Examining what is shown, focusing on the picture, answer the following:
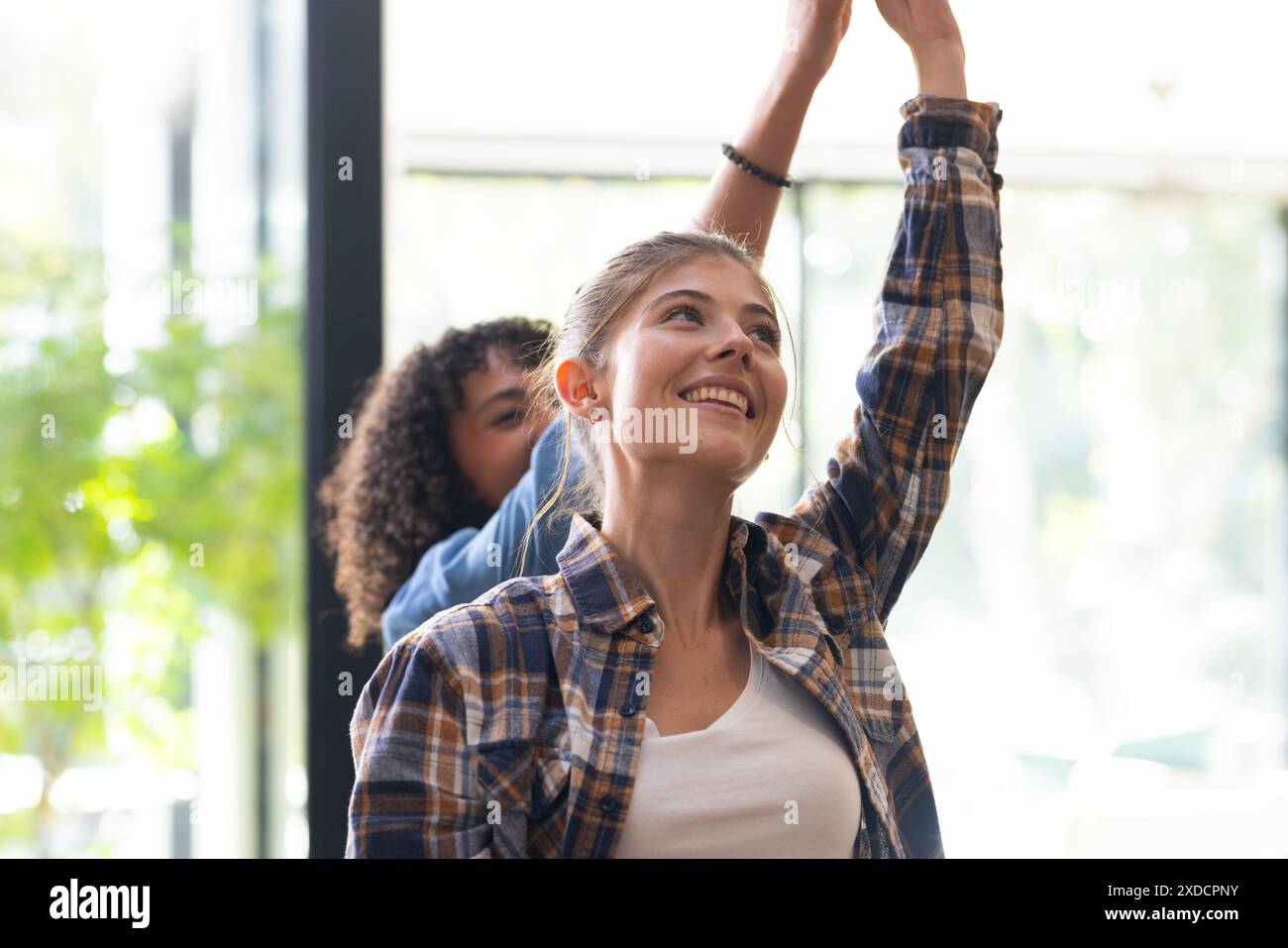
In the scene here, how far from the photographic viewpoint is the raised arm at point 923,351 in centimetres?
101

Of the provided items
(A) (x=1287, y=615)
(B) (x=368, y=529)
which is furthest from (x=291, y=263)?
(A) (x=1287, y=615)

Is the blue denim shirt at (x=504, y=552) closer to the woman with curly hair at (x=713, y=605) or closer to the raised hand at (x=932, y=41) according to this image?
the woman with curly hair at (x=713, y=605)

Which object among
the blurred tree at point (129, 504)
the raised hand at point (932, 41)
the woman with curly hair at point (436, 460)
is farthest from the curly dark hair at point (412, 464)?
the blurred tree at point (129, 504)

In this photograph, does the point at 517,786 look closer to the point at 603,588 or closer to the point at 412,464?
the point at 603,588

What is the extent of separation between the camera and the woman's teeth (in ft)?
2.95

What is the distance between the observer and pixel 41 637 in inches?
74.3

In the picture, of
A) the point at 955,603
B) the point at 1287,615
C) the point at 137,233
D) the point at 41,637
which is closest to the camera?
the point at 41,637

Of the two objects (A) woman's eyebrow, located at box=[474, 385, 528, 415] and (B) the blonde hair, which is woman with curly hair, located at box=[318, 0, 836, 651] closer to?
(A) woman's eyebrow, located at box=[474, 385, 528, 415]

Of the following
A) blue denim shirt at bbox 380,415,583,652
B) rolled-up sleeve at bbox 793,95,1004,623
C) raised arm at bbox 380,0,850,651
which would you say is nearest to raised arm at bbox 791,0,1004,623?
rolled-up sleeve at bbox 793,95,1004,623

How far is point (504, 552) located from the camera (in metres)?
1.10

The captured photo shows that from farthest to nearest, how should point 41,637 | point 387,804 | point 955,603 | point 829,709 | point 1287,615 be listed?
point 1287,615 < point 955,603 < point 41,637 < point 829,709 < point 387,804
